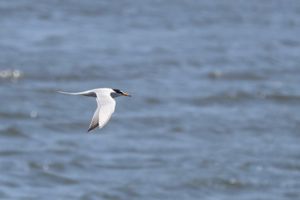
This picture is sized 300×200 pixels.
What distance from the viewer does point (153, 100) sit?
1892 centimetres

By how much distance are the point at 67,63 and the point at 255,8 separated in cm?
760

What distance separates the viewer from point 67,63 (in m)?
20.7

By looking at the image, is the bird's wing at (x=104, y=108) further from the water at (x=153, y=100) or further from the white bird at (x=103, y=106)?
the water at (x=153, y=100)

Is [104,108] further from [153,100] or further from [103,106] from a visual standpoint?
[153,100]

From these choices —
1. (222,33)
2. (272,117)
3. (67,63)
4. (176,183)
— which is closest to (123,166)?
(176,183)

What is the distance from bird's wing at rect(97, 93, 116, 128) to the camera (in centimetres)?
503

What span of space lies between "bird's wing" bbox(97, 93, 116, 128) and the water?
9.25 metres

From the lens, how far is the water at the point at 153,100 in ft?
50.3

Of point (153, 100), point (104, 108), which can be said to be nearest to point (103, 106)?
point (104, 108)

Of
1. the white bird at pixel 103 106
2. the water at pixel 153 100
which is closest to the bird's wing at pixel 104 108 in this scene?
the white bird at pixel 103 106

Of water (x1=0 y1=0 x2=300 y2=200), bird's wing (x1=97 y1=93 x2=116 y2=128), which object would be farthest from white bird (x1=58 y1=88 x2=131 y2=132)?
water (x1=0 y1=0 x2=300 y2=200)

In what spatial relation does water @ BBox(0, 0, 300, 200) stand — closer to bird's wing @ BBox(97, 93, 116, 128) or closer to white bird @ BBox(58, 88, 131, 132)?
white bird @ BBox(58, 88, 131, 132)

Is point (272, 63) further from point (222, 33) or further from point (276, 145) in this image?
point (276, 145)

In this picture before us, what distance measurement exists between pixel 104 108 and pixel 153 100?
13.7 meters
